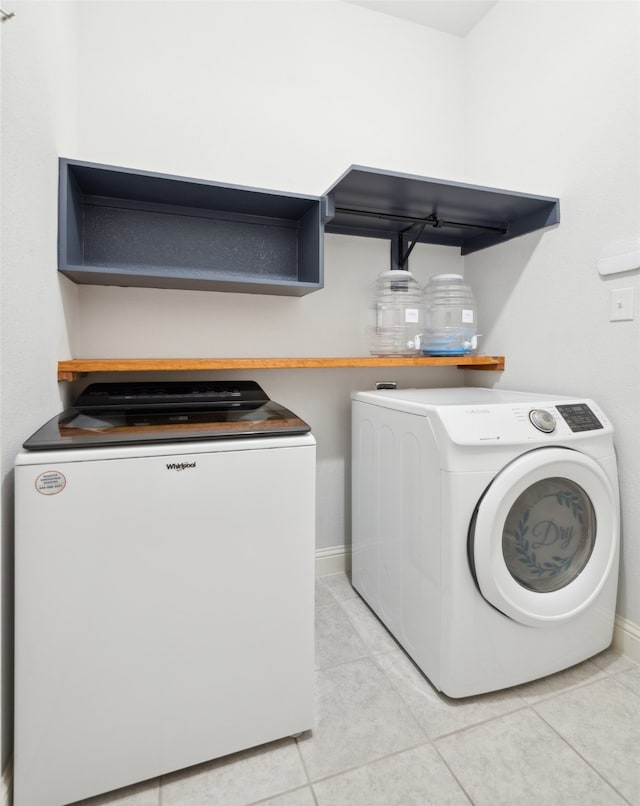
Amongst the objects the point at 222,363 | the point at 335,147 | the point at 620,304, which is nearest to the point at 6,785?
A: the point at 222,363

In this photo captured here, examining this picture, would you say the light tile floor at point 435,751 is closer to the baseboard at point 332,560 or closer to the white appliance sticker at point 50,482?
the baseboard at point 332,560

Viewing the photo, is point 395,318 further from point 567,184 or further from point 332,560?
point 332,560

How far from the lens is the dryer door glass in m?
1.32

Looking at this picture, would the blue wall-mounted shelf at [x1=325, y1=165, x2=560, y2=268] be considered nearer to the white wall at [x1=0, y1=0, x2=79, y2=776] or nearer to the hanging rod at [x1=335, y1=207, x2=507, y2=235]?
the hanging rod at [x1=335, y1=207, x2=507, y2=235]

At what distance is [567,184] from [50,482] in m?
1.95

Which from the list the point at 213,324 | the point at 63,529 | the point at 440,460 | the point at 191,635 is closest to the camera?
the point at 63,529

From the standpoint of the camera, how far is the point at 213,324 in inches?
72.3

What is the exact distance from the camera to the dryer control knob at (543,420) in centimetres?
132

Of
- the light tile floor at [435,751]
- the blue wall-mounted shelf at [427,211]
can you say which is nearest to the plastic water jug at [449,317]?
the blue wall-mounted shelf at [427,211]

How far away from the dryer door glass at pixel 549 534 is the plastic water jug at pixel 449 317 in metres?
0.82

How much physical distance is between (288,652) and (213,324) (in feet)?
4.10

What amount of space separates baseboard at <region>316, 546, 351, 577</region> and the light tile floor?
611 millimetres

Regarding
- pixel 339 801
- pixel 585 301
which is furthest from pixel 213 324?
pixel 339 801

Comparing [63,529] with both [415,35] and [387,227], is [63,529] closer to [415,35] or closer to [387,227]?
[387,227]
